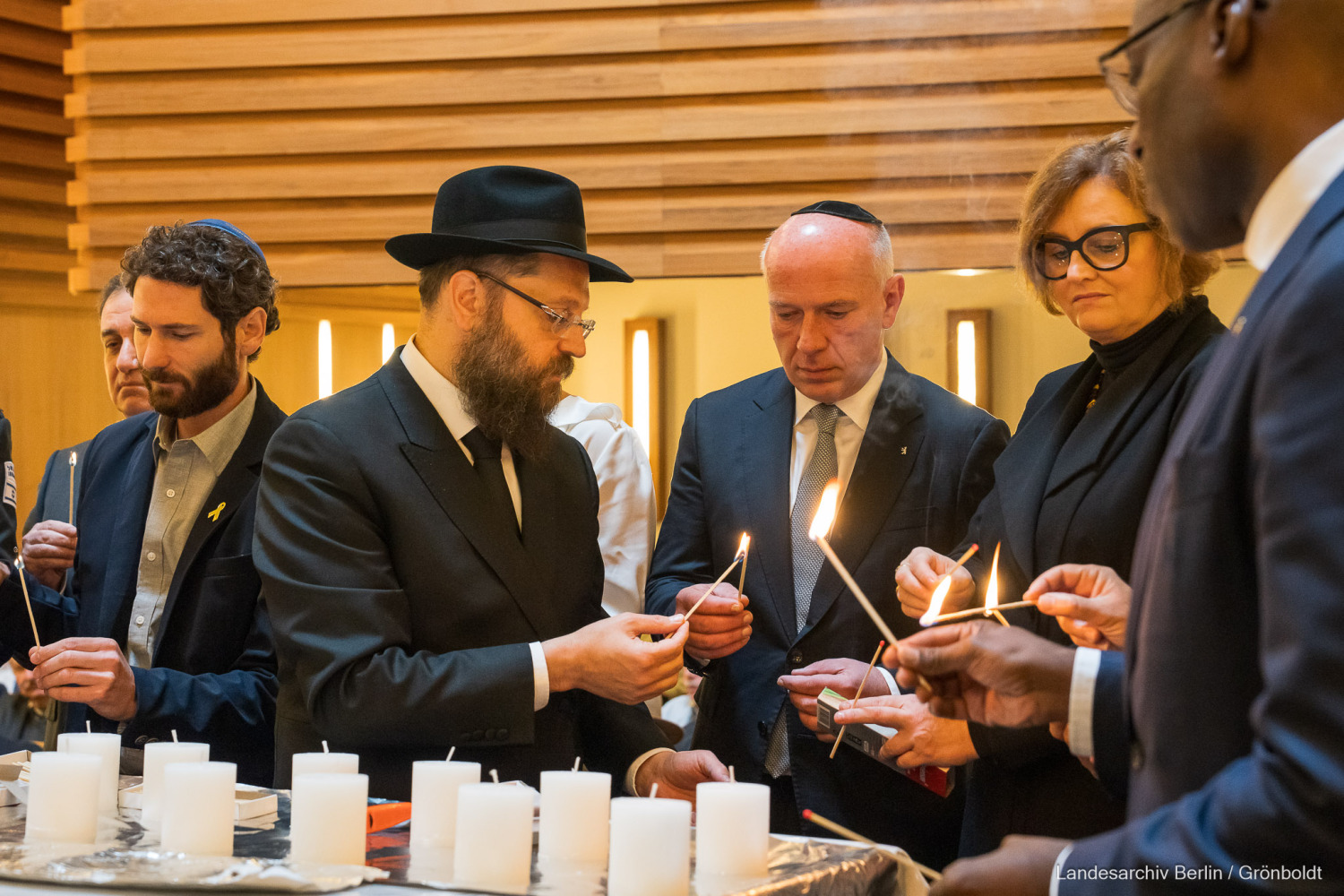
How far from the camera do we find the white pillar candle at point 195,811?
1584 mm

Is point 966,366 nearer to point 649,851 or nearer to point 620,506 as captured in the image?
point 620,506

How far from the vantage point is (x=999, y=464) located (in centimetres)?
237

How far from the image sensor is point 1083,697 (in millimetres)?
1356

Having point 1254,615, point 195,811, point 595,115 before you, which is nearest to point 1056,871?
point 1254,615

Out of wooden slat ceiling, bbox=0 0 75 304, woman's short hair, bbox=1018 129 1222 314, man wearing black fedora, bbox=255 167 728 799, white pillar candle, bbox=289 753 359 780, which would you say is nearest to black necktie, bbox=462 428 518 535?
man wearing black fedora, bbox=255 167 728 799

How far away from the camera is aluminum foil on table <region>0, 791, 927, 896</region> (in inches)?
56.8

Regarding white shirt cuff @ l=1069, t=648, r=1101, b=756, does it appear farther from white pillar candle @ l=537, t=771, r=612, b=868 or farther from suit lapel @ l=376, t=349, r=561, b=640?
suit lapel @ l=376, t=349, r=561, b=640

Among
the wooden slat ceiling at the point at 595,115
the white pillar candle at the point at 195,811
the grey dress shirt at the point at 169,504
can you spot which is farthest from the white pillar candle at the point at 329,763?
the wooden slat ceiling at the point at 595,115

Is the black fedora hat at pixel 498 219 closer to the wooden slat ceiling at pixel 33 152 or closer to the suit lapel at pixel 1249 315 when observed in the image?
the suit lapel at pixel 1249 315

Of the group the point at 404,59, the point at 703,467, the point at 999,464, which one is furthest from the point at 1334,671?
the point at 404,59

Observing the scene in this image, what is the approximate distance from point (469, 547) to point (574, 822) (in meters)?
0.76

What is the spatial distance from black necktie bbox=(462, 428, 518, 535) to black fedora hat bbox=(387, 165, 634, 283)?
15.8 inches

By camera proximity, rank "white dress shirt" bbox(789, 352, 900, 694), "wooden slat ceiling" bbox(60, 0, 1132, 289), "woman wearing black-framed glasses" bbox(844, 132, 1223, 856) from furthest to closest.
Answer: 1. "wooden slat ceiling" bbox(60, 0, 1132, 289)
2. "white dress shirt" bbox(789, 352, 900, 694)
3. "woman wearing black-framed glasses" bbox(844, 132, 1223, 856)

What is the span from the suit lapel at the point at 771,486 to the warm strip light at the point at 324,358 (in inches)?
140
